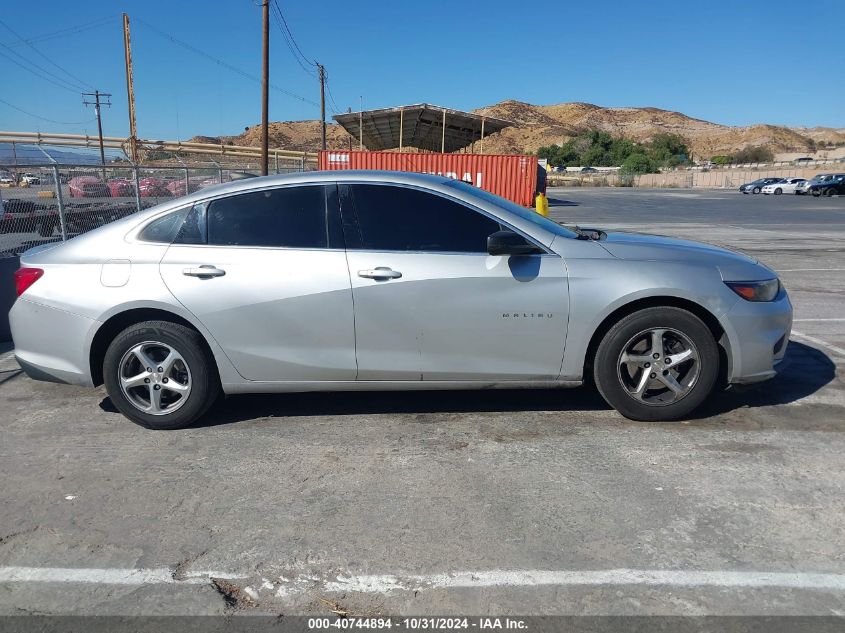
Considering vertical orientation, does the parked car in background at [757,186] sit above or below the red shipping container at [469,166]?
below

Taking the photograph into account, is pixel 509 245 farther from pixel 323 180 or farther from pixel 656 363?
pixel 323 180

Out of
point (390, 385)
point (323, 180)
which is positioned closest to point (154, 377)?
point (390, 385)

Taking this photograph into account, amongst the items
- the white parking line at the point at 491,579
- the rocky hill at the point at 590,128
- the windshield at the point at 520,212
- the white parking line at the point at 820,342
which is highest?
the rocky hill at the point at 590,128

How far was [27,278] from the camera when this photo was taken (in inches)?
177

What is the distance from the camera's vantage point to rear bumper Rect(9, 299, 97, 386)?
14.3 ft

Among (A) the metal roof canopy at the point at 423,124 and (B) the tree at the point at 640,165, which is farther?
(B) the tree at the point at 640,165

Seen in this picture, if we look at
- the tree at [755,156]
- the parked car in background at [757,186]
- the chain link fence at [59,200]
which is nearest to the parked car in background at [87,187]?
the chain link fence at [59,200]

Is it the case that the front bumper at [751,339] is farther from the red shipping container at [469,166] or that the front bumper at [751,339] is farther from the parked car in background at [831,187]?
the parked car in background at [831,187]

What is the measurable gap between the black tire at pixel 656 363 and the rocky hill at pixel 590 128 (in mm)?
107970

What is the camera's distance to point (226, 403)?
4961mm

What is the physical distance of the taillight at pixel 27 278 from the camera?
446 cm

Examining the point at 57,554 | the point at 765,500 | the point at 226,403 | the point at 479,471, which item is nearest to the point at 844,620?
the point at 765,500

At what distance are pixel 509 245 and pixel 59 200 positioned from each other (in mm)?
9553

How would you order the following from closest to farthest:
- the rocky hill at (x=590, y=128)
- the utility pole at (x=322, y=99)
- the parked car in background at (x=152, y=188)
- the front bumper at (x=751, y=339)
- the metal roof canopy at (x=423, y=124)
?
the front bumper at (x=751, y=339)
the parked car in background at (x=152, y=188)
the metal roof canopy at (x=423, y=124)
the utility pole at (x=322, y=99)
the rocky hill at (x=590, y=128)
